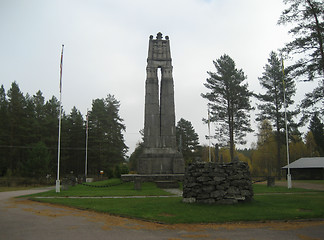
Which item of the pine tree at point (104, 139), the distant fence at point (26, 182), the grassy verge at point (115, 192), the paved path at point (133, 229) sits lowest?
the distant fence at point (26, 182)

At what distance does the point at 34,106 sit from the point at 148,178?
3394 cm

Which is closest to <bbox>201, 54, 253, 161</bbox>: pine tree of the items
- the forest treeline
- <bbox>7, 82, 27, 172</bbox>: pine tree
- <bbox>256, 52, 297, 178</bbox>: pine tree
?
<bbox>256, 52, 297, 178</bbox>: pine tree

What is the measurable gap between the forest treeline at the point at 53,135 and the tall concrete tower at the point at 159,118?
1525cm

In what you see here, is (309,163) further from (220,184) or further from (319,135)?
(220,184)

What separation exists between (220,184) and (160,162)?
12232mm

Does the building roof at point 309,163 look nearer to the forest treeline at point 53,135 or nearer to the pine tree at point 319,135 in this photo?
the pine tree at point 319,135

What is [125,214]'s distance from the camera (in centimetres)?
923

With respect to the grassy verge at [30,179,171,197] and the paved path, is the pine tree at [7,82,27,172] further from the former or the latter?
the paved path

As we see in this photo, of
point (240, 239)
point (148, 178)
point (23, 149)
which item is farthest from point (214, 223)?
point (23, 149)

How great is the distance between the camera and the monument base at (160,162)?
885 inches

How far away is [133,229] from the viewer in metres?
7.45

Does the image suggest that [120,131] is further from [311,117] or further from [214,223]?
[214,223]

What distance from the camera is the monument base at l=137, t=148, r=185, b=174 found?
73.8 ft

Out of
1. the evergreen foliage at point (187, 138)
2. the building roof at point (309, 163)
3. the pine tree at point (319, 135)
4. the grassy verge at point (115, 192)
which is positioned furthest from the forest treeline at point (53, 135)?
the pine tree at point (319, 135)
